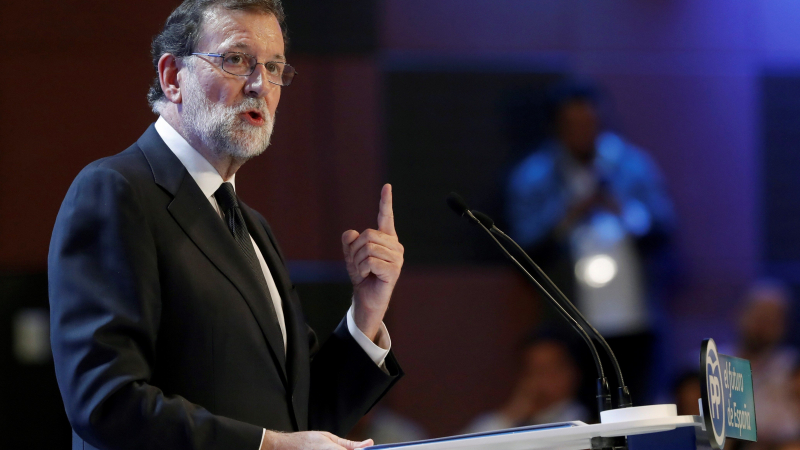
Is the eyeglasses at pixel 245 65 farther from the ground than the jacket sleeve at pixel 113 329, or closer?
farther from the ground

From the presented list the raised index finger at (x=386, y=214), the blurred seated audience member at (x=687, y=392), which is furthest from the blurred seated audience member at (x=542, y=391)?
the raised index finger at (x=386, y=214)

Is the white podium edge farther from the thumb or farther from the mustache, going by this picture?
the mustache

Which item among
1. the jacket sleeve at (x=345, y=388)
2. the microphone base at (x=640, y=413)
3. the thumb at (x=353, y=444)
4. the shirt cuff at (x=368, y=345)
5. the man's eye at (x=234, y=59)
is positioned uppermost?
the man's eye at (x=234, y=59)

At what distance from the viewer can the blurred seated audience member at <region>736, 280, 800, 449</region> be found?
349cm

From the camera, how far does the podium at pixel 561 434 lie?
44.9 inches

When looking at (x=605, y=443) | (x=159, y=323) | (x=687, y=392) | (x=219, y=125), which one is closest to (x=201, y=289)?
(x=159, y=323)

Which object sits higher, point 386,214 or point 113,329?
point 386,214

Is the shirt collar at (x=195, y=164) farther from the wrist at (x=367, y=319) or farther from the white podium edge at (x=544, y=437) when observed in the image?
the white podium edge at (x=544, y=437)

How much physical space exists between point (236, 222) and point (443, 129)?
95.9 inches

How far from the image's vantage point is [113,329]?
1.31 metres

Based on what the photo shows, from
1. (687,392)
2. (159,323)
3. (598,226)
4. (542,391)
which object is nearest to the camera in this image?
(159,323)

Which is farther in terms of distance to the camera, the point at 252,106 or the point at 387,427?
the point at 387,427

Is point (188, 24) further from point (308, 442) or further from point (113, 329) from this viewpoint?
point (308, 442)

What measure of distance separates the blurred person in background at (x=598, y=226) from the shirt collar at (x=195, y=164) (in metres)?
2.28
